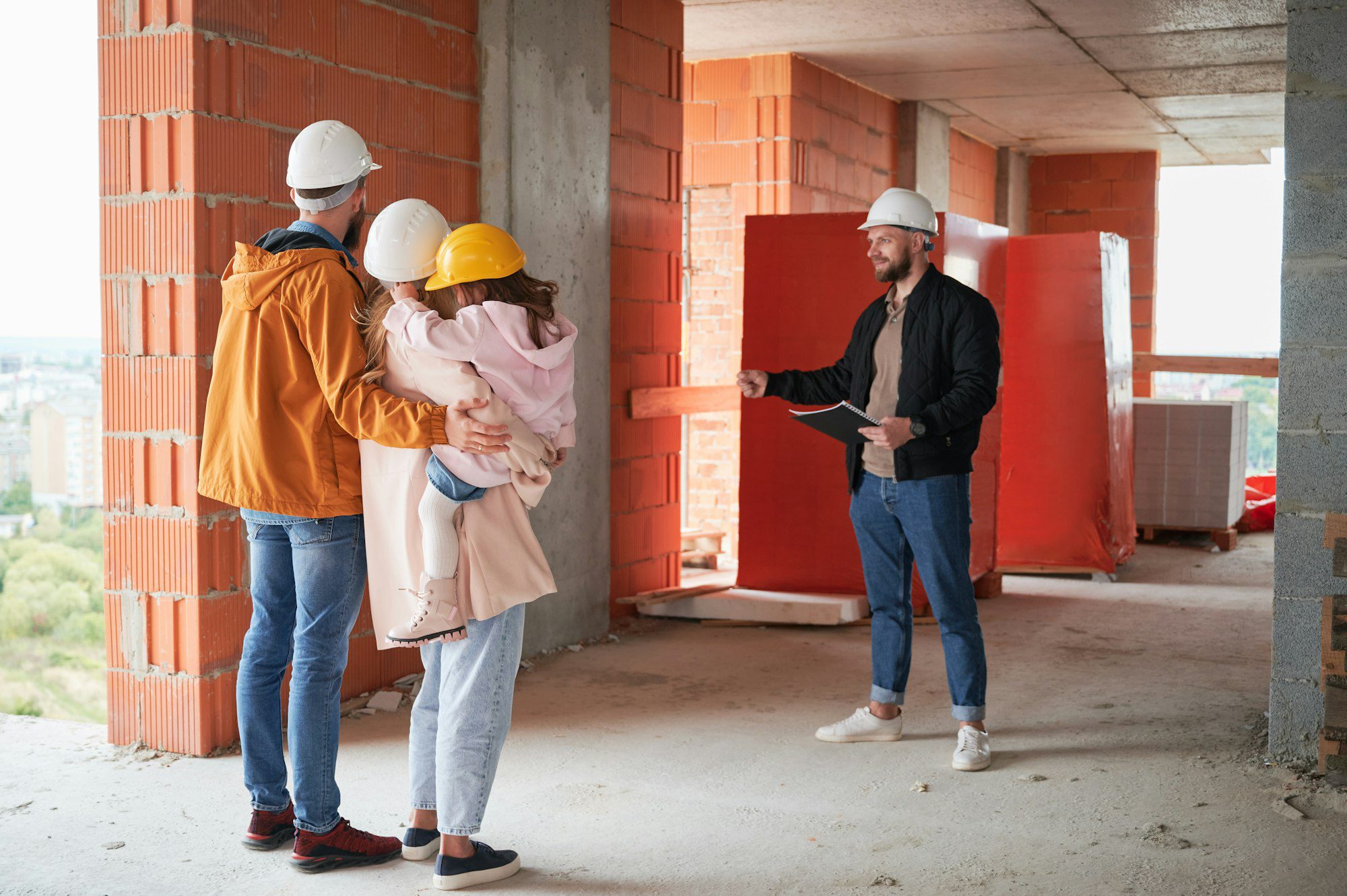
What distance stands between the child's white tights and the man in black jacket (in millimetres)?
1477

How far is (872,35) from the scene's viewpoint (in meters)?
7.15

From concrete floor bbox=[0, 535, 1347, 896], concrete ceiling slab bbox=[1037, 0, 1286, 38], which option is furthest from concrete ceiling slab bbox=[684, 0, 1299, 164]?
concrete floor bbox=[0, 535, 1347, 896]

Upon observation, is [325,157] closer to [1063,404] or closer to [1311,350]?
[1311,350]

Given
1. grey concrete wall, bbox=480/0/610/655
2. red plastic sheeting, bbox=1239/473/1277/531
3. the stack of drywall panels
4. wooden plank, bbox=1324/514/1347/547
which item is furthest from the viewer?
red plastic sheeting, bbox=1239/473/1277/531

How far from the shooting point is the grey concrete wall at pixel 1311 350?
12.1 feet

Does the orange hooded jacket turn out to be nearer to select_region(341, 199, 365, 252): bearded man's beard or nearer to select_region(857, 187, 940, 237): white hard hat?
select_region(341, 199, 365, 252): bearded man's beard

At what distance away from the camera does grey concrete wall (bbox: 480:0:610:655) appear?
16.6ft

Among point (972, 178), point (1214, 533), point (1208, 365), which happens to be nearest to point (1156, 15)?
point (1214, 533)

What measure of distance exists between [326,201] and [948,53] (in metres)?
5.51

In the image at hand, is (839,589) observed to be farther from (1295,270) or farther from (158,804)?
(158,804)

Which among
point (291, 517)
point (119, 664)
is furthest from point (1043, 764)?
point (119, 664)

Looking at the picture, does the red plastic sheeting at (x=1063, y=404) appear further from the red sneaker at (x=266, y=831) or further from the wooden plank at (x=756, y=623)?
the red sneaker at (x=266, y=831)

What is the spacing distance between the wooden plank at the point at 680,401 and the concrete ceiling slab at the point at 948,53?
85.4 inches

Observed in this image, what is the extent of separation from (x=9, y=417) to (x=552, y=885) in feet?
48.4
